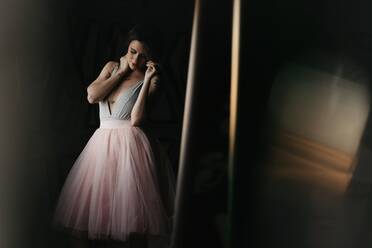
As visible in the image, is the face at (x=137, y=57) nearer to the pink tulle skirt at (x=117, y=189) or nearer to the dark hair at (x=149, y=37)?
the dark hair at (x=149, y=37)

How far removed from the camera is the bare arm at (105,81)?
1.02m

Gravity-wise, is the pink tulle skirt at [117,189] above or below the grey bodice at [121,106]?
below

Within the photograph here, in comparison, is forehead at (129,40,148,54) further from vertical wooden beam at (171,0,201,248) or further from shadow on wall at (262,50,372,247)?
shadow on wall at (262,50,372,247)

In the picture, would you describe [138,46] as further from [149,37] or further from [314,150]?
[314,150]

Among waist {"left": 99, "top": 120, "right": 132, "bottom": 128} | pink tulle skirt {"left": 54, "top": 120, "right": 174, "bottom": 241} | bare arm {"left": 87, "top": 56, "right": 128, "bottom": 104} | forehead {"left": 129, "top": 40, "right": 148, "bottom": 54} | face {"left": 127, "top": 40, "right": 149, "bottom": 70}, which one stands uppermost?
forehead {"left": 129, "top": 40, "right": 148, "bottom": 54}

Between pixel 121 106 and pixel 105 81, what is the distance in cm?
7

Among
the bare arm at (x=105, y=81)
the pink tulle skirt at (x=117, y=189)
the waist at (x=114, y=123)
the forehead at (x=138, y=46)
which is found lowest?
the pink tulle skirt at (x=117, y=189)

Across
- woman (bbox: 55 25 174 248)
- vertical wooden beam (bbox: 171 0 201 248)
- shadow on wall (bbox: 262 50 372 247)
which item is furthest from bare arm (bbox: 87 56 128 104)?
shadow on wall (bbox: 262 50 372 247)

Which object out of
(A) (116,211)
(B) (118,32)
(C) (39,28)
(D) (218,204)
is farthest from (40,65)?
(D) (218,204)

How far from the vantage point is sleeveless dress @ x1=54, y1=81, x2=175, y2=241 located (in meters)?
1.00

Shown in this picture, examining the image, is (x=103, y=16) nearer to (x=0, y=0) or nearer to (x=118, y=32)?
(x=118, y=32)

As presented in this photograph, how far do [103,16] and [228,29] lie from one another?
11.2 inches

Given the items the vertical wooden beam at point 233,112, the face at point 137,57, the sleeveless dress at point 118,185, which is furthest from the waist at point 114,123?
the vertical wooden beam at point 233,112

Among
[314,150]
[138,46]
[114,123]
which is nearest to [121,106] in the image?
[114,123]
